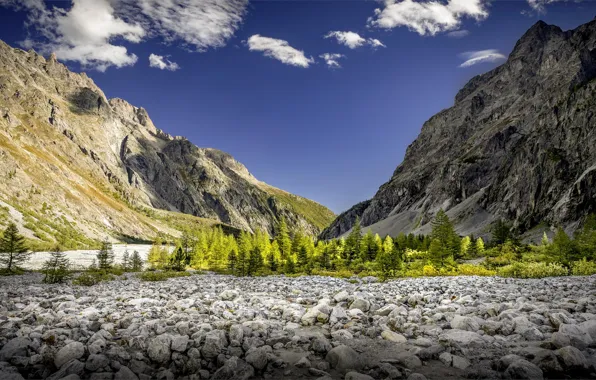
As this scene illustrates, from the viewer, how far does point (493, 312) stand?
496 inches

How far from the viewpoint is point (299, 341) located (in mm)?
10188

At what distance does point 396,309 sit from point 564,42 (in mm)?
264791

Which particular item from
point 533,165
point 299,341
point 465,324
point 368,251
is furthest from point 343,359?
point 533,165

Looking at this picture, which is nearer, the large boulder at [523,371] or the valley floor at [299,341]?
the large boulder at [523,371]

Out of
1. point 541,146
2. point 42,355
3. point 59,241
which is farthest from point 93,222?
point 541,146

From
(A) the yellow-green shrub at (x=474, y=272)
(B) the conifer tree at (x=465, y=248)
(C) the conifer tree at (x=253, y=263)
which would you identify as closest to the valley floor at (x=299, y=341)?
(A) the yellow-green shrub at (x=474, y=272)

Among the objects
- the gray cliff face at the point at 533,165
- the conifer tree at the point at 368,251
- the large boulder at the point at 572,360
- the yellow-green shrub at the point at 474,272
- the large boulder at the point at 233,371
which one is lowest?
the large boulder at the point at 233,371

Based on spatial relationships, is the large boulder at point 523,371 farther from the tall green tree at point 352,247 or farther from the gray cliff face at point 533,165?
the gray cliff face at point 533,165

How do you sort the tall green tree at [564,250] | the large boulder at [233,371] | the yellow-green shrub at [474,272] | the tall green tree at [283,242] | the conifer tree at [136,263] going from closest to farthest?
the large boulder at [233,371]
the yellow-green shrub at [474,272]
the tall green tree at [564,250]
the conifer tree at [136,263]
the tall green tree at [283,242]

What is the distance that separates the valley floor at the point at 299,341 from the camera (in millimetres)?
7539

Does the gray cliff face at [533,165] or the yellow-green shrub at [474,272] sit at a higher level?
the gray cliff face at [533,165]

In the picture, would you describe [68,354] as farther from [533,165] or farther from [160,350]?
[533,165]

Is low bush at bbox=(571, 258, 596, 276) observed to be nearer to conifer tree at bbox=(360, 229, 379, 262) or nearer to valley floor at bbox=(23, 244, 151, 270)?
conifer tree at bbox=(360, 229, 379, 262)

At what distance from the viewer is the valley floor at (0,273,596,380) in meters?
7.54
